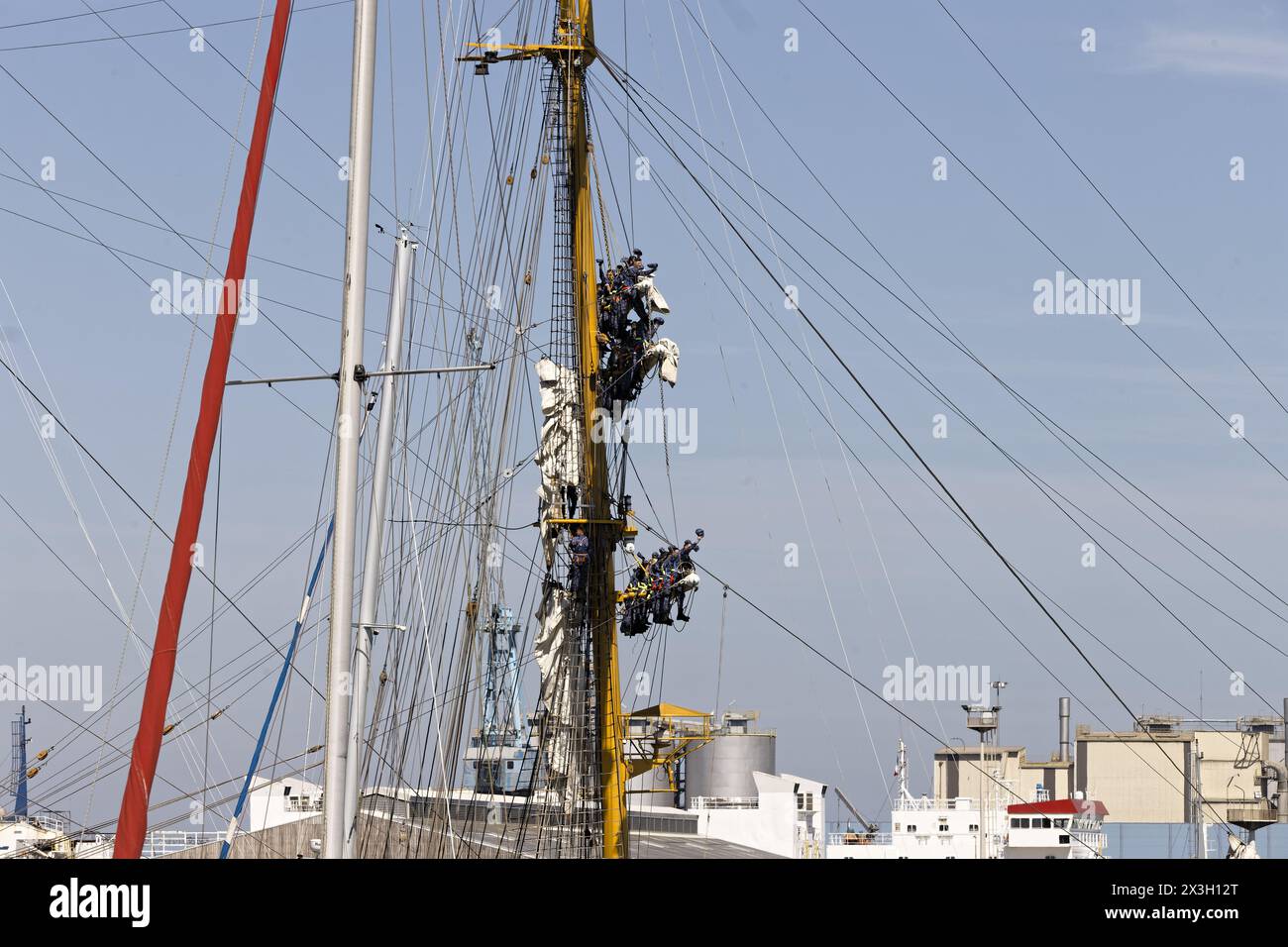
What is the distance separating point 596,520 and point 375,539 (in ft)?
35.0

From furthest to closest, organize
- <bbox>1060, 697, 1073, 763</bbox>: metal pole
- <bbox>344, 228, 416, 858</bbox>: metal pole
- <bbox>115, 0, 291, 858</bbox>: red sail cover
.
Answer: <bbox>1060, 697, 1073, 763</bbox>: metal pole
<bbox>344, 228, 416, 858</bbox>: metal pole
<bbox>115, 0, 291, 858</bbox>: red sail cover

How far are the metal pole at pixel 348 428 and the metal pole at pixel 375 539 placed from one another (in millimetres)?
329

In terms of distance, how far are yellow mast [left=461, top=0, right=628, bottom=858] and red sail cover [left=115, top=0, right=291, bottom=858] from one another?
49.4 ft

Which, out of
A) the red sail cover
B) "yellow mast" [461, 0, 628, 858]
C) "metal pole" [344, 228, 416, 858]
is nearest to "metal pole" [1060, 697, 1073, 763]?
"yellow mast" [461, 0, 628, 858]

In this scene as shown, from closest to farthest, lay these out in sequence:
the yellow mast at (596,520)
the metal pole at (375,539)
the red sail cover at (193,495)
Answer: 1. the red sail cover at (193,495)
2. the metal pole at (375,539)
3. the yellow mast at (596,520)

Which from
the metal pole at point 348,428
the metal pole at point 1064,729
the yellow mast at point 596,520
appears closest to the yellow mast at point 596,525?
the yellow mast at point 596,520

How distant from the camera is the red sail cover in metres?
21.4

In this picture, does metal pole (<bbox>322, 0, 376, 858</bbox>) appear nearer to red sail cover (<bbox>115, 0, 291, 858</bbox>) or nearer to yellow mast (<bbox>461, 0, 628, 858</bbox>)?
red sail cover (<bbox>115, 0, 291, 858</bbox>)

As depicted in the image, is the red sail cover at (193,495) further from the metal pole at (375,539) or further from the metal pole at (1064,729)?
the metal pole at (1064,729)

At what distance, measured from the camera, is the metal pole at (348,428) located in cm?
2186

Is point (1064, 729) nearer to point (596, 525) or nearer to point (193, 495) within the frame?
point (596, 525)

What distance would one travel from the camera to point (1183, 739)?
12369 centimetres
